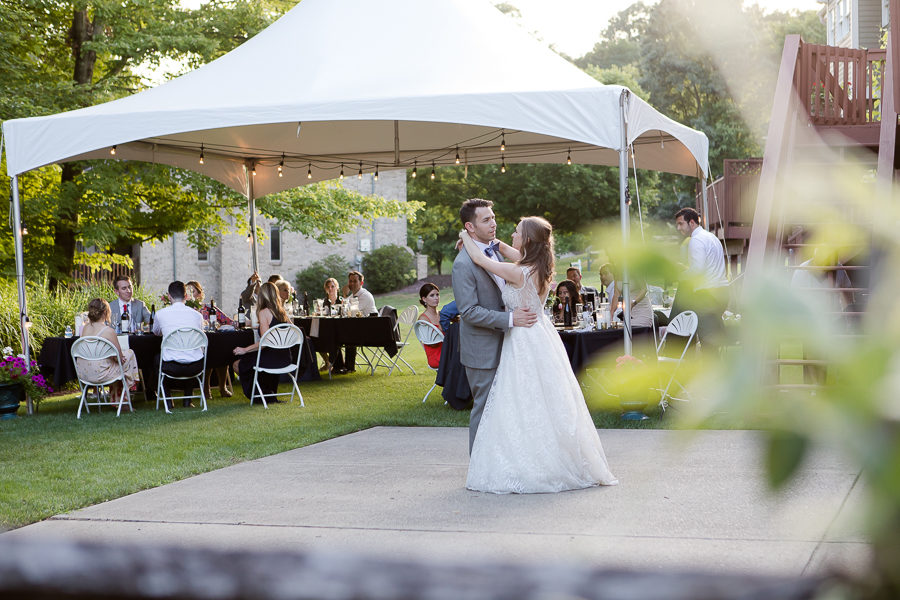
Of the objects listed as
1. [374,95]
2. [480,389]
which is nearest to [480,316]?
[480,389]

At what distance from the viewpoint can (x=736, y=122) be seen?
4581cm

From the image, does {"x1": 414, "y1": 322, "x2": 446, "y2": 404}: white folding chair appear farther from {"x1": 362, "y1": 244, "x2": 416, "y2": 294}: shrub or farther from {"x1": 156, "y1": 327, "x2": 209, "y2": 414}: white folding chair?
{"x1": 362, "y1": 244, "x2": 416, "y2": 294}: shrub

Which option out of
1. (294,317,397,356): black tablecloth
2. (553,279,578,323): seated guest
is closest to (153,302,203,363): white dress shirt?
(294,317,397,356): black tablecloth

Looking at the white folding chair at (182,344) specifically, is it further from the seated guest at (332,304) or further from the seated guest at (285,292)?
the seated guest at (332,304)

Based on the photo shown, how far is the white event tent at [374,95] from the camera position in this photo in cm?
945

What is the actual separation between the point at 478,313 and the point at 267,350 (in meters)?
5.22

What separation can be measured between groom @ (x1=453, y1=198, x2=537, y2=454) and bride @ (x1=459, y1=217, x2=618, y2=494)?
69mm

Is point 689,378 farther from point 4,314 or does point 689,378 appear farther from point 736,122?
point 736,122

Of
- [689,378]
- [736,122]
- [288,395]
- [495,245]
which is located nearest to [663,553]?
[495,245]

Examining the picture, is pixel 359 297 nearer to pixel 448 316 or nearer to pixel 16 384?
pixel 448 316

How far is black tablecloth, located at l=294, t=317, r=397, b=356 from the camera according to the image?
13484mm

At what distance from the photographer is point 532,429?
6.21m

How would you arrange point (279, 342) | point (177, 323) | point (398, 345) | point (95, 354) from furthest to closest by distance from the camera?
point (398, 345), point (279, 342), point (177, 323), point (95, 354)

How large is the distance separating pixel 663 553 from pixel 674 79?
45.9 metres
